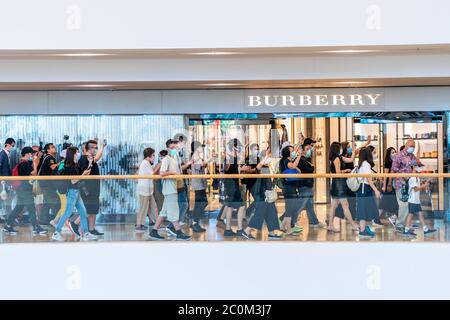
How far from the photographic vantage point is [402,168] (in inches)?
410

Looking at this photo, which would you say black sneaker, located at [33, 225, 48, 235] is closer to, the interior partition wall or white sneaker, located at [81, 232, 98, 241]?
white sneaker, located at [81, 232, 98, 241]

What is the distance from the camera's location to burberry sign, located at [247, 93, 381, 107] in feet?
42.9

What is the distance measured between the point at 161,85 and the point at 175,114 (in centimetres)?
84

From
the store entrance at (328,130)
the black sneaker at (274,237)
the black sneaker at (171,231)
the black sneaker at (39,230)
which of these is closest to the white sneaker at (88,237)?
the black sneaker at (39,230)

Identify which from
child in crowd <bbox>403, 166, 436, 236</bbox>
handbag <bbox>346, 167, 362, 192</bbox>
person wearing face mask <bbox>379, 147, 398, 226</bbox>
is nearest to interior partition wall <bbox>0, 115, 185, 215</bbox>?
handbag <bbox>346, 167, 362, 192</bbox>

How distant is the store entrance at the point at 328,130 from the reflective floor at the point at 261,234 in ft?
12.1

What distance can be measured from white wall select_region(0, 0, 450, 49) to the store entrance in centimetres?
304

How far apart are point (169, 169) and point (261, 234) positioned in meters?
1.74

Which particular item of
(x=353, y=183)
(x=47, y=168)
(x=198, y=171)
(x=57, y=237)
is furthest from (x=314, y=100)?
(x=57, y=237)

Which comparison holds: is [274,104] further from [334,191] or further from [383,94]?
[334,191]

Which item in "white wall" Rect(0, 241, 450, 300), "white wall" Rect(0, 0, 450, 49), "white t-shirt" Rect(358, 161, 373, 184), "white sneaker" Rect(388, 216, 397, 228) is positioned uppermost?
"white wall" Rect(0, 0, 450, 49)

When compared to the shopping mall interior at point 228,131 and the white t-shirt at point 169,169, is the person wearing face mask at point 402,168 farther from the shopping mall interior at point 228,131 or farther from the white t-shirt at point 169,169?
the white t-shirt at point 169,169

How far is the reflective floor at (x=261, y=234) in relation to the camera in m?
9.34

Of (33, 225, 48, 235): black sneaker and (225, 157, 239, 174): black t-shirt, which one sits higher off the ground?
(225, 157, 239, 174): black t-shirt
